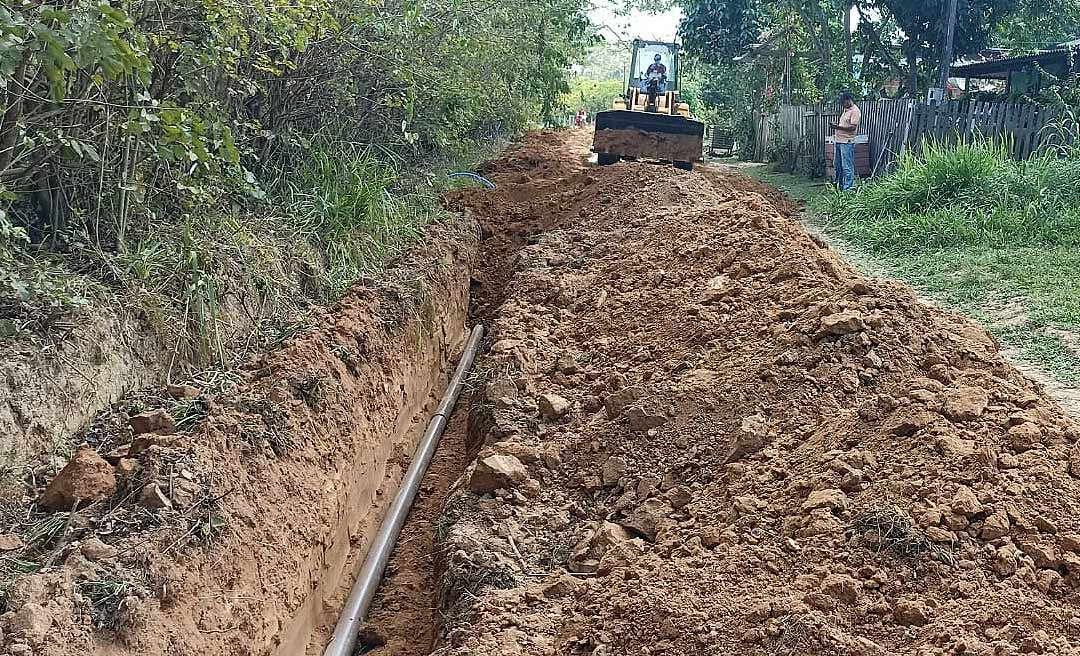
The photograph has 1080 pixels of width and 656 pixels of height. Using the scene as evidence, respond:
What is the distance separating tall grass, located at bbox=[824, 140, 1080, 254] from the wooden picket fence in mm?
650

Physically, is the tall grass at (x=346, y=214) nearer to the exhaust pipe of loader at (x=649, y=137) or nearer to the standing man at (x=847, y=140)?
the exhaust pipe of loader at (x=649, y=137)

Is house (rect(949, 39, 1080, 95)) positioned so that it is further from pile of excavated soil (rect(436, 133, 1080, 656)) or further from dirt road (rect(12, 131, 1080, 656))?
dirt road (rect(12, 131, 1080, 656))

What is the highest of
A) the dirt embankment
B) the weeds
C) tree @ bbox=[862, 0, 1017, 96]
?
tree @ bbox=[862, 0, 1017, 96]

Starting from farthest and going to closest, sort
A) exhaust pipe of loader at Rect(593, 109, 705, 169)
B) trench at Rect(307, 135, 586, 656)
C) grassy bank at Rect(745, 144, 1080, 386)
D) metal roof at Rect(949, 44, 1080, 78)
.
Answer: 1. metal roof at Rect(949, 44, 1080, 78)
2. exhaust pipe of loader at Rect(593, 109, 705, 169)
3. grassy bank at Rect(745, 144, 1080, 386)
4. trench at Rect(307, 135, 586, 656)

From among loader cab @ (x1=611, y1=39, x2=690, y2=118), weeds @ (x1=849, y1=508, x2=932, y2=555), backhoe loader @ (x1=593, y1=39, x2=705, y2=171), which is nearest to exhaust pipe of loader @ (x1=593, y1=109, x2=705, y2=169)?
backhoe loader @ (x1=593, y1=39, x2=705, y2=171)

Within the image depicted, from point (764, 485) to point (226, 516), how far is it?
2333 millimetres

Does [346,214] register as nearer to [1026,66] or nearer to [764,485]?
[764,485]

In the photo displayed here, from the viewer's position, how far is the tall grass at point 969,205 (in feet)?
28.5

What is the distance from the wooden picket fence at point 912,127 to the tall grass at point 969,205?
2.13 feet

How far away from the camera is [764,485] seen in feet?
12.8

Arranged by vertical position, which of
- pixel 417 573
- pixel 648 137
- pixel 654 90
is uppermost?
Result: pixel 654 90

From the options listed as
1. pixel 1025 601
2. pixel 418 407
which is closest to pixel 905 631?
pixel 1025 601

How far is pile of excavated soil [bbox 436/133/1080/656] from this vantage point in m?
3.10

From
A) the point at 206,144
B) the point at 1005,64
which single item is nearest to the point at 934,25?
the point at 1005,64
